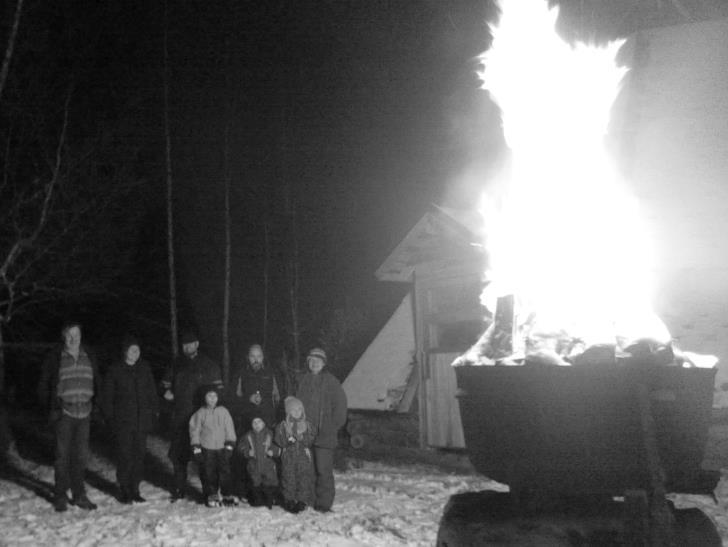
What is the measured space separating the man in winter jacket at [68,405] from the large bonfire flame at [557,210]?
4.99 m

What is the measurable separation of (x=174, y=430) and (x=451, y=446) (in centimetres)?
426

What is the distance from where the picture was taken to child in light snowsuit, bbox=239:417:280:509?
8.02 m

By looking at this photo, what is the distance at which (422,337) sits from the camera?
36.9 ft

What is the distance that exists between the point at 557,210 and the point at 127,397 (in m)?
5.54

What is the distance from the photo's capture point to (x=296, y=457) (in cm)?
783

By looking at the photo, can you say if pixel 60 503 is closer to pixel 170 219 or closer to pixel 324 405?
pixel 324 405

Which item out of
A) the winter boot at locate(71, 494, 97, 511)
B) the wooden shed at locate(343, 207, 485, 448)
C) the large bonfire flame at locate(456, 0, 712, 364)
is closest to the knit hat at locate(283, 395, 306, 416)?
the winter boot at locate(71, 494, 97, 511)

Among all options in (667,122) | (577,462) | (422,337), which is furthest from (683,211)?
(577,462)

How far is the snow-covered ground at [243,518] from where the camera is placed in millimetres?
6648

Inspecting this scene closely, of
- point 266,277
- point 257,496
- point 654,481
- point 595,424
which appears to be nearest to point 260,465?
point 257,496

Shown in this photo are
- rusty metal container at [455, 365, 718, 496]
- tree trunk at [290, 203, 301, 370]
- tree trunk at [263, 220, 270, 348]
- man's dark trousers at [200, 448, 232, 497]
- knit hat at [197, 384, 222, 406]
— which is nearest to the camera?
rusty metal container at [455, 365, 718, 496]

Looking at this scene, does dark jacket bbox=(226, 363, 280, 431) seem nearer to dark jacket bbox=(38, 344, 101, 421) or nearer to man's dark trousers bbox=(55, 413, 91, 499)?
man's dark trousers bbox=(55, 413, 91, 499)

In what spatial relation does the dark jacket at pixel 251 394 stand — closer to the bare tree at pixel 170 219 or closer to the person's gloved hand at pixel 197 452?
the person's gloved hand at pixel 197 452

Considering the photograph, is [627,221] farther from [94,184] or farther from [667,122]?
[94,184]
